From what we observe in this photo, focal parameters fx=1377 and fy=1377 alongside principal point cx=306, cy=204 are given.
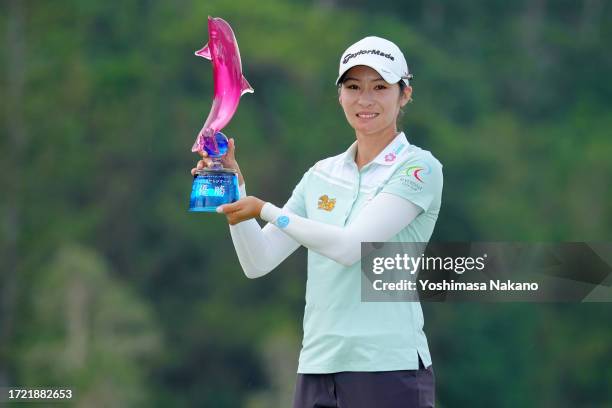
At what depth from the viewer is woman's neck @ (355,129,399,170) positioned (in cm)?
293

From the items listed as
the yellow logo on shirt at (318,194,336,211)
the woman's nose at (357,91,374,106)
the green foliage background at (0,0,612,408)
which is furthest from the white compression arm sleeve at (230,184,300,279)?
the green foliage background at (0,0,612,408)

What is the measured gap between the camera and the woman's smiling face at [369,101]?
290 cm

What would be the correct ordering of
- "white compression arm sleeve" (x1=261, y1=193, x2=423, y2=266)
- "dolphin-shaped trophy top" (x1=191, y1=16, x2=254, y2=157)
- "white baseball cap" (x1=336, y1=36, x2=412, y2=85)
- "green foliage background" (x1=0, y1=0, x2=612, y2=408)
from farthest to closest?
"green foliage background" (x1=0, y1=0, x2=612, y2=408)
"dolphin-shaped trophy top" (x1=191, y1=16, x2=254, y2=157)
"white baseball cap" (x1=336, y1=36, x2=412, y2=85)
"white compression arm sleeve" (x1=261, y1=193, x2=423, y2=266)

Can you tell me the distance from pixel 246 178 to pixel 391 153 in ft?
68.9

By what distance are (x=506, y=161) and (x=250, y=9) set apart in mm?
6172

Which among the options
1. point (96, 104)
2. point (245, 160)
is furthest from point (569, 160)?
point (96, 104)

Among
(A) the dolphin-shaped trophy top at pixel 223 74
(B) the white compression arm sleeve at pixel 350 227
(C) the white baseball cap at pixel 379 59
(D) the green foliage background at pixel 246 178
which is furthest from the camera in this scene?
(D) the green foliage background at pixel 246 178

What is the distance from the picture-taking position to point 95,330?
70.7 ft

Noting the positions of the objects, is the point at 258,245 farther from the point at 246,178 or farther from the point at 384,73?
the point at 246,178

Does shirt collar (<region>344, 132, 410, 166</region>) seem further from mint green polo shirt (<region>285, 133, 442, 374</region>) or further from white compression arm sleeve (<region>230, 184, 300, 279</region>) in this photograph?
white compression arm sleeve (<region>230, 184, 300, 279</region>)

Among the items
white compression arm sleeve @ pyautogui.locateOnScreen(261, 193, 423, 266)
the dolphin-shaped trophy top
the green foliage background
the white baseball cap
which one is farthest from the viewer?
the green foliage background

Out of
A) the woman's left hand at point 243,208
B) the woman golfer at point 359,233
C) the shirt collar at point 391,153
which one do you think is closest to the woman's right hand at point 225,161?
the woman golfer at point 359,233

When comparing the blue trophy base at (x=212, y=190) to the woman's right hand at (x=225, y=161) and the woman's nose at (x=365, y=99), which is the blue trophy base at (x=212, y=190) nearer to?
the woman's right hand at (x=225, y=161)

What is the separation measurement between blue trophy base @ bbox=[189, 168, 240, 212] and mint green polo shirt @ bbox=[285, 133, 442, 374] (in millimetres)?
158
